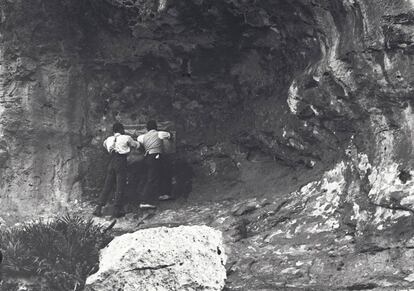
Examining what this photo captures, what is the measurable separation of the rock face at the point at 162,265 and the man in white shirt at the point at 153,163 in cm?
256

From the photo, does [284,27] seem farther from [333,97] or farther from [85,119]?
[85,119]

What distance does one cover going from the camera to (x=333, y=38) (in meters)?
8.69

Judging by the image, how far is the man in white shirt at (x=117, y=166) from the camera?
1073 centimetres

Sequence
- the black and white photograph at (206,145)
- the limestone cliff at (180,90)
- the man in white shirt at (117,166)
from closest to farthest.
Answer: the black and white photograph at (206,145) → the limestone cliff at (180,90) → the man in white shirt at (117,166)

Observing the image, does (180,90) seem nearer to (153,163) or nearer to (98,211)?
(153,163)

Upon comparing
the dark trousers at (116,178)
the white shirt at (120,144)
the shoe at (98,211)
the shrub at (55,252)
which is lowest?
the shrub at (55,252)

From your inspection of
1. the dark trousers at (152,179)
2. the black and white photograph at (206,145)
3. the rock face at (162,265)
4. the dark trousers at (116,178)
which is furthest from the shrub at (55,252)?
the dark trousers at (152,179)

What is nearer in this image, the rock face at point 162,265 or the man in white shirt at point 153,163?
the rock face at point 162,265

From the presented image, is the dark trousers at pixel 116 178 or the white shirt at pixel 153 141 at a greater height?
the white shirt at pixel 153 141

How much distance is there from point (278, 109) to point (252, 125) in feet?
2.25

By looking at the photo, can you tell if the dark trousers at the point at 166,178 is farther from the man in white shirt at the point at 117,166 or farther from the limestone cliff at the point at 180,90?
the man in white shirt at the point at 117,166

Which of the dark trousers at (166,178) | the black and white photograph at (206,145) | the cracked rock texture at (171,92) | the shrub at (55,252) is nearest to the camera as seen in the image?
the black and white photograph at (206,145)

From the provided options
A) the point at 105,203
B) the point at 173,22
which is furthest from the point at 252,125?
the point at 105,203

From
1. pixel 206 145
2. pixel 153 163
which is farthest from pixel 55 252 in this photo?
pixel 206 145
